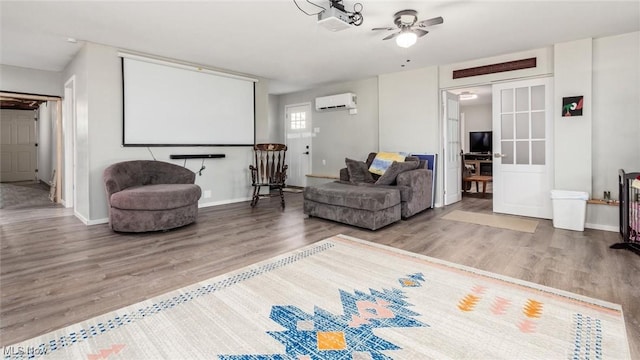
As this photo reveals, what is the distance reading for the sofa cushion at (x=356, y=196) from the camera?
382 centimetres

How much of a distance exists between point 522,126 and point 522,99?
0.39 m

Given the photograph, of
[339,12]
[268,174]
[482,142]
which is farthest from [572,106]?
[482,142]

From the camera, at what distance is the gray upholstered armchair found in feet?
12.1

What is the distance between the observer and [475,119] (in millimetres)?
9727

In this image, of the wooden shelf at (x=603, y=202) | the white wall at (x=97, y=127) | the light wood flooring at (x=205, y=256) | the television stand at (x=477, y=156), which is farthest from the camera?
the television stand at (x=477, y=156)

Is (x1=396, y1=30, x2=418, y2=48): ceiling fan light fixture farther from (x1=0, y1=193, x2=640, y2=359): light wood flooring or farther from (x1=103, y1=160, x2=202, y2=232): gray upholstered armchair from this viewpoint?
(x1=103, y1=160, x2=202, y2=232): gray upholstered armchair

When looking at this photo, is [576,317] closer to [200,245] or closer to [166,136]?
[200,245]

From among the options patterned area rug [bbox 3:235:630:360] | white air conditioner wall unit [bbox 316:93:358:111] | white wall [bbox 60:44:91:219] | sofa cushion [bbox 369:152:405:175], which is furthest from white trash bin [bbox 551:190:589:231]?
white wall [bbox 60:44:91:219]

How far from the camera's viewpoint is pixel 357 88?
6.55 metres

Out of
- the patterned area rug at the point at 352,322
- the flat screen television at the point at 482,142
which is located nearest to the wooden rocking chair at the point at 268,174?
the patterned area rug at the point at 352,322

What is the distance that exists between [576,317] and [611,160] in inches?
125

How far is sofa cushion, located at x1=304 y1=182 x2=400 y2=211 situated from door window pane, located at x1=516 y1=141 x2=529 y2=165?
6.71 ft

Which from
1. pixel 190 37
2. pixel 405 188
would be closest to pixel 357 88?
pixel 405 188

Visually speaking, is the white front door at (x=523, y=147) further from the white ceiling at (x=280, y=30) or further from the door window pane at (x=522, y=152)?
the white ceiling at (x=280, y=30)
